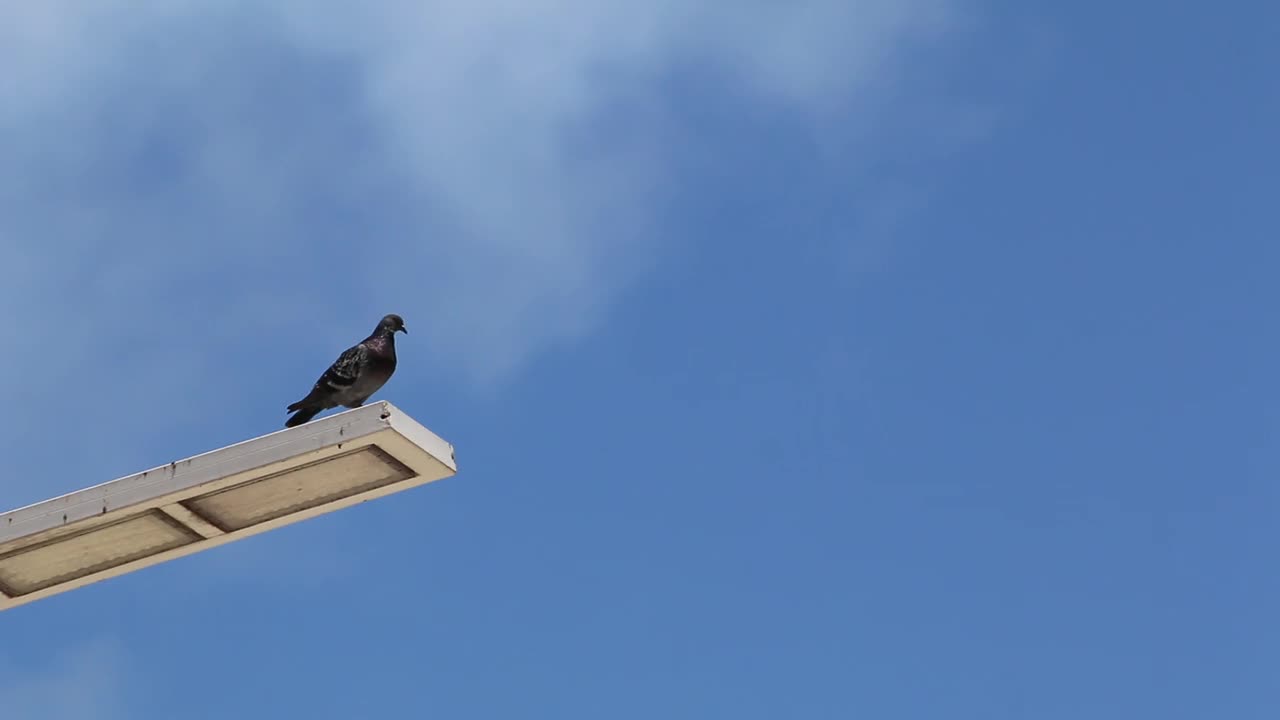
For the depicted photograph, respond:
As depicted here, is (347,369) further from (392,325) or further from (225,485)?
(225,485)

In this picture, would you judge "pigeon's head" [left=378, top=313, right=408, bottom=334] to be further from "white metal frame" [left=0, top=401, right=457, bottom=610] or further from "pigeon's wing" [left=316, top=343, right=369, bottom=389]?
"white metal frame" [left=0, top=401, right=457, bottom=610]

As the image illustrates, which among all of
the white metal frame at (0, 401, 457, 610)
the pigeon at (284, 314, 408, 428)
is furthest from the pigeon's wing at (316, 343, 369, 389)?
the white metal frame at (0, 401, 457, 610)

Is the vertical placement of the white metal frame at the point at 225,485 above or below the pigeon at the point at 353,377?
below

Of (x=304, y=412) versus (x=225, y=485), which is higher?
(x=304, y=412)

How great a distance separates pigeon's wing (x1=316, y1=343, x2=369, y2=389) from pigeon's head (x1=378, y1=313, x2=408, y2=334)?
0.37 m

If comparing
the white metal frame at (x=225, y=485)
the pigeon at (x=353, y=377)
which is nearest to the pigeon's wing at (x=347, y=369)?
the pigeon at (x=353, y=377)

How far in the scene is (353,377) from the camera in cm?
1087

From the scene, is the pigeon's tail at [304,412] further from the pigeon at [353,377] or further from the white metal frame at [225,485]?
the white metal frame at [225,485]

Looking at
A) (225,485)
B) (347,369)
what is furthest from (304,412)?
(225,485)

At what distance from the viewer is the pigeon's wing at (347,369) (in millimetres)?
10883

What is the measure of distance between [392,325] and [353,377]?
81 cm

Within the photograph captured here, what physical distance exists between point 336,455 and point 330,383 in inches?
147

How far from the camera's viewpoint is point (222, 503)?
298 inches

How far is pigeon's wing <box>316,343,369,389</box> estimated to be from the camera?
10883 mm
